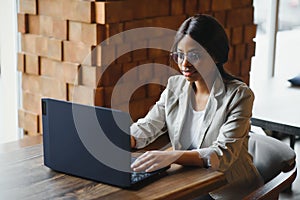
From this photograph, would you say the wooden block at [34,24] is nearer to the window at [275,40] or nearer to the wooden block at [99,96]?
the wooden block at [99,96]

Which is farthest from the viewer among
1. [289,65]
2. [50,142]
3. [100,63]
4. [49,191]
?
[289,65]

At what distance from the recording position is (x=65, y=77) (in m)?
3.02

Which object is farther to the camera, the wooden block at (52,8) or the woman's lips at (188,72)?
the wooden block at (52,8)

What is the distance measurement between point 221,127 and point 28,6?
57.6 inches

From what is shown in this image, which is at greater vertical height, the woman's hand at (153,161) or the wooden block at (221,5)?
the wooden block at (221,5)

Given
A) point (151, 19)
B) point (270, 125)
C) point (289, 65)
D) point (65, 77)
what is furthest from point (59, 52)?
point (289, 65)

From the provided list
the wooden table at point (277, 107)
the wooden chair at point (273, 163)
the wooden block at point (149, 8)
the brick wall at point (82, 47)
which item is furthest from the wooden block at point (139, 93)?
the wooden chair at point (273, 163)

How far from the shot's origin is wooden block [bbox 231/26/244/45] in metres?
3.58

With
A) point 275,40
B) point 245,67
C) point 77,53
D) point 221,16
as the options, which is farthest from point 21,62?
point 275,40

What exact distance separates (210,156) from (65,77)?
4.23ft

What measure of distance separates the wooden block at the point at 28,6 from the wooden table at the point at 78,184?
1264 mm

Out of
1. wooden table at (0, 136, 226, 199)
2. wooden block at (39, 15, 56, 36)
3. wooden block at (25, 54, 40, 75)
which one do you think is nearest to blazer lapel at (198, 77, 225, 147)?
wooden table at (0, 136, 226, 199)

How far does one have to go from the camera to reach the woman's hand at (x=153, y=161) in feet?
6.01

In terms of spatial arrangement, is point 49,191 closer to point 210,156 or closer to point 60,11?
point 210,156
